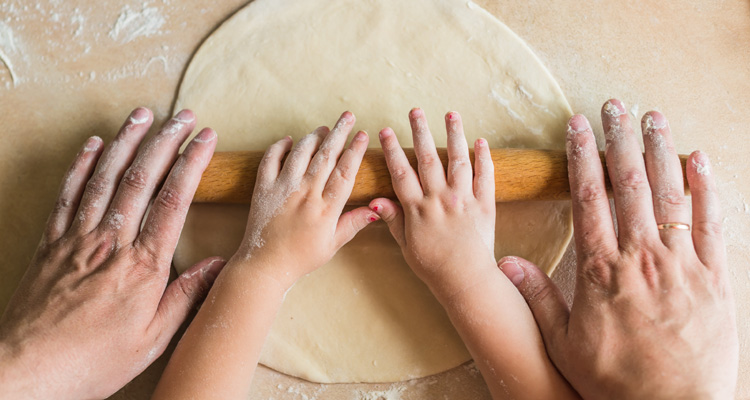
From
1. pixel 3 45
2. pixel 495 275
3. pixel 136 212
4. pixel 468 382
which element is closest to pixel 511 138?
pixel 495 275

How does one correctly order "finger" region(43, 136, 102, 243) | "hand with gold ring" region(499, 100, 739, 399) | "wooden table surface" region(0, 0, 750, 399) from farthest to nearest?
"wooden table surface" region(0, 0, 750, 399) → "finger" region(43, 136, 102, 243) → "hand with gold ring" region(499, 100, 739, 399)

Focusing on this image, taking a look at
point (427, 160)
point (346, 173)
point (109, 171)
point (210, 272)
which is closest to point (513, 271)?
point (427, 160)

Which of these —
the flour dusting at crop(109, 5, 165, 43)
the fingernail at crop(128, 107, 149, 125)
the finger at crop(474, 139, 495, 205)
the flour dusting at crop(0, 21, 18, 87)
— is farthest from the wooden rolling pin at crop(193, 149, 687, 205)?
the flour dusting at crop(0, 21, 18, 87)

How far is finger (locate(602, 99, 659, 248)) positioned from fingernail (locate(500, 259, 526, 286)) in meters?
0.22

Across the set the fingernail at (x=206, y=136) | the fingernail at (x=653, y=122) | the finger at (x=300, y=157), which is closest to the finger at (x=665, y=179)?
the fingernail at (x=653, y=122)

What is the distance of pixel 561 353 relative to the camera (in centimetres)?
103

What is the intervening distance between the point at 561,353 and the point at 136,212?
0.98 meters

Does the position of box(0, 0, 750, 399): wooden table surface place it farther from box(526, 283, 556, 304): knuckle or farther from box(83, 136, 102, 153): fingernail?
box(526, 283, 556, 304): knuckle

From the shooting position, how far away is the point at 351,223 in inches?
43.8

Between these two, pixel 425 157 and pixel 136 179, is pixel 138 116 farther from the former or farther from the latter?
pixel 425 157

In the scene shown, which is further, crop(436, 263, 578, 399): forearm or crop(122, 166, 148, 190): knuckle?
crop(122, 166, 148, 190): knuckle

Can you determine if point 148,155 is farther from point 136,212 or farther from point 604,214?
point 604,214

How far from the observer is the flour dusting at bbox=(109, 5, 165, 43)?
140cm

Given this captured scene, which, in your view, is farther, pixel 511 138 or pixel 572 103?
pixel 572 103
